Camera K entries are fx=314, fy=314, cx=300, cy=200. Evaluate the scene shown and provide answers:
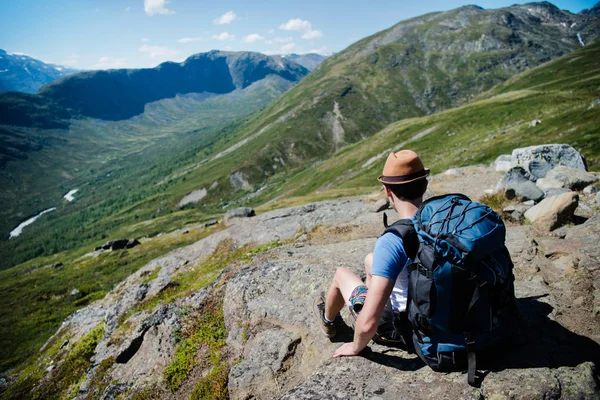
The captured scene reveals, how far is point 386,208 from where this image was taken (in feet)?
81.4

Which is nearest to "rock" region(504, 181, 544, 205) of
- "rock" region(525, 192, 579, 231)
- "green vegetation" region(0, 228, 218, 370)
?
"rock" region(525, 192, 579, 231)

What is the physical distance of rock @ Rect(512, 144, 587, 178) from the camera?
2769cm

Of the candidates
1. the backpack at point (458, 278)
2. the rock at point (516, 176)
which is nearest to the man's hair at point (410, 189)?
the backpack at point (458, 278)

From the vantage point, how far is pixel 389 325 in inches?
269

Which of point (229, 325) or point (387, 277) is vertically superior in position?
point (387, 277)

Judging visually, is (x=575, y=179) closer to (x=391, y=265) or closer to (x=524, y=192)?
(x=524, y=192)

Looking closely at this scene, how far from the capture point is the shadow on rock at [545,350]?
597 cm

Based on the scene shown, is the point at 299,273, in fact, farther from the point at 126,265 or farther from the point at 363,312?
the point at 126,265

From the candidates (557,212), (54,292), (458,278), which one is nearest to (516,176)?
(557,212)

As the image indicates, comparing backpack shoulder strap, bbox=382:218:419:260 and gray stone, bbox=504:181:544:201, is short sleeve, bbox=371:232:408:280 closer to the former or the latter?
backpack shoulder strap, bbox=382:218:419:260

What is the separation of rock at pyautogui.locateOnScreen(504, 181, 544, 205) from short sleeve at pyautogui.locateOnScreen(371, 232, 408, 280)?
16395 mm

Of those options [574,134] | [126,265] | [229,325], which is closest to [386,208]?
[229,325]

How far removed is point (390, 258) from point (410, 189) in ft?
4.63

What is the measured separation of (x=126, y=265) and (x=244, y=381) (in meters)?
92.6
